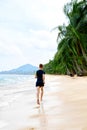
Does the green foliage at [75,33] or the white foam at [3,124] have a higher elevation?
the green foliage at [75,33]

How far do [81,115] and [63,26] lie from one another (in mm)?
40728

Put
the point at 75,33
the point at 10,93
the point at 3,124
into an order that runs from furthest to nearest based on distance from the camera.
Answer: the point at 75,33 → the point at 10,93 → the point at 3,124

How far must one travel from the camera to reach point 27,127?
6949mm

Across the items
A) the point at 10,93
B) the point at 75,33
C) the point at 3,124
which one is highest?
the point at 75,33

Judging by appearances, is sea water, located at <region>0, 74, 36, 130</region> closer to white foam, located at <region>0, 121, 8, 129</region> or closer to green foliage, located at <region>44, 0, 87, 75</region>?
white foam, located at <region>0, 121, 8, 129</region>

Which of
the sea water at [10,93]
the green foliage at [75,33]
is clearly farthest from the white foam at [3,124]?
the green foliage at [75,33]

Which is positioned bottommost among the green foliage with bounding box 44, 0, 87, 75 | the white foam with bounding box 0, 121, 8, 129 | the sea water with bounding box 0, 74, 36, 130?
the white foam with bounding box 0, 121, 8, 129

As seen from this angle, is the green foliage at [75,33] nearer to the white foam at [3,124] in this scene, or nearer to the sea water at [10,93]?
the sea water at [10,93]

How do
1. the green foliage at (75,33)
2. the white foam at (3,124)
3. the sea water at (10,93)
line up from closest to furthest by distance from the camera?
the white foam at (3,124) → the sea water at (10,93) → the green foliage at (75,33)

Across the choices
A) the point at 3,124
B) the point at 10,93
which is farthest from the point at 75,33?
the point at 3,124

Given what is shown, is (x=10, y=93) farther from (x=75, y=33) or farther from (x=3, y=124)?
(x=75, y=33)

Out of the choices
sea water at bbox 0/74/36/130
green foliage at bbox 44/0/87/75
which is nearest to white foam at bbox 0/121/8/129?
sea water at bbox 0/74/36/130

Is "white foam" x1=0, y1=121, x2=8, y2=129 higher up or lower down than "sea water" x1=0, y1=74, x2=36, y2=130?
lower down

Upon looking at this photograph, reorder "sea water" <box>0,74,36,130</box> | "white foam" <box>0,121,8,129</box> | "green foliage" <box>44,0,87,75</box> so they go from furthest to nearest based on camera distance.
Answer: "green foliage" <box>44,0,87,75</box>
"sea water" <box>0,74,36,130</box>
"white foam" <box>0,121,8,129</box>
